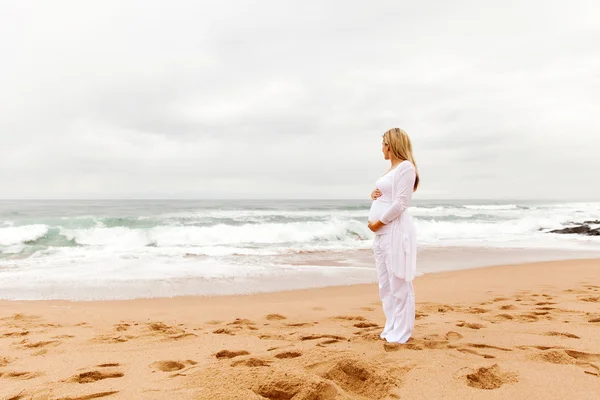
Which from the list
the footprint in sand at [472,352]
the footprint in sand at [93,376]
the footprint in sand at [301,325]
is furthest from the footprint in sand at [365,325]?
the footprint in sand at [93,376]

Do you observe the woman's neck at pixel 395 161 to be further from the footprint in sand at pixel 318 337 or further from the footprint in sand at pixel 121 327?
the footprint in sand at pixel 121 327

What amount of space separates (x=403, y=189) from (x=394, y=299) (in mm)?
1052

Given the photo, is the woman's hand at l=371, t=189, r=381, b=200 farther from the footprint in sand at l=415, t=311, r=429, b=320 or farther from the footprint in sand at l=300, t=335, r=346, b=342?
the footprint in sand at l=415, t=311, r=429, b=320

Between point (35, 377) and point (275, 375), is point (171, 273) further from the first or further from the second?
point (275, 375)

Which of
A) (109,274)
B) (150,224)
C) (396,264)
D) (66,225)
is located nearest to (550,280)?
(396,264)

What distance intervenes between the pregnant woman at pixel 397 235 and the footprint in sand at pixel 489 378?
0.85m

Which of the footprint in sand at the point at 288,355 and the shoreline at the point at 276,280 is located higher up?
the footprint in sand at the point at 288,355

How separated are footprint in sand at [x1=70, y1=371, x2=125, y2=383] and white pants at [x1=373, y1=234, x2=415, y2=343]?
2.21 meters

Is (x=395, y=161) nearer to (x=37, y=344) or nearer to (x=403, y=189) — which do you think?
(x=403, y=189)

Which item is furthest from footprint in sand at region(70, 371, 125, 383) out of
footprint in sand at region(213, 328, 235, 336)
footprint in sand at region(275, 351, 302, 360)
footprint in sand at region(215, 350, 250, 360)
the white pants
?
the white pants

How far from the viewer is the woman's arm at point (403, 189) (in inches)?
139

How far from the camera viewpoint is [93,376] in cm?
295

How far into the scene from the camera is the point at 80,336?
4.28 metres

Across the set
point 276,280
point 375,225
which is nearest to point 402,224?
point 375,225
